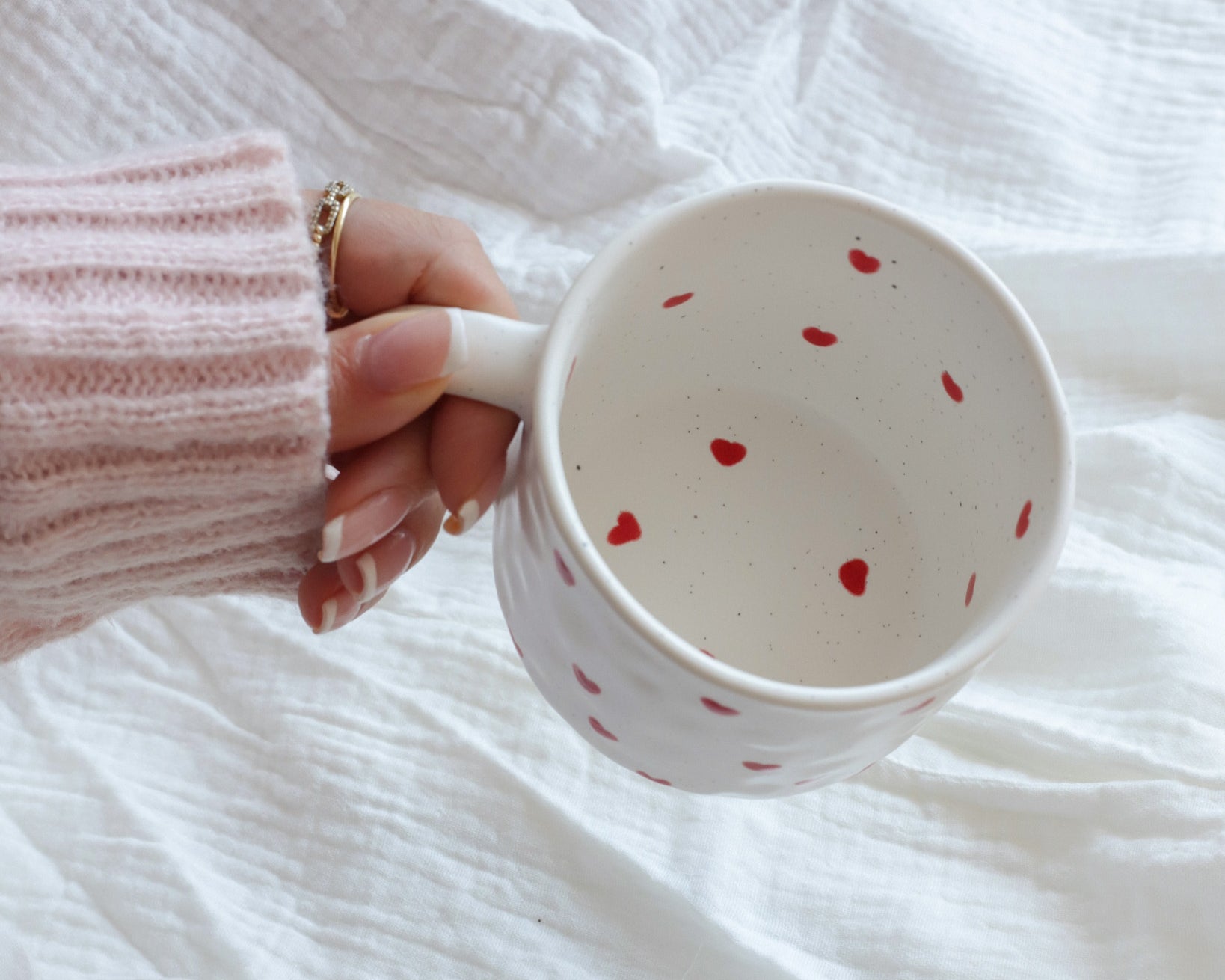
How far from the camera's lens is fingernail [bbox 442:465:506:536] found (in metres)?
0.43

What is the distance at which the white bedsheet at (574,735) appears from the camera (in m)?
0.57

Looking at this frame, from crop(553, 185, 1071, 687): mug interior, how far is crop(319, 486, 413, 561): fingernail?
0.08 metres

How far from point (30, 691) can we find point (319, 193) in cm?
34

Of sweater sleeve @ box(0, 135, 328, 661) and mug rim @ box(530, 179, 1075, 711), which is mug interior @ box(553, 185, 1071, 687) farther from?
sweater sleeve @ box(0, 135, 328, 661)

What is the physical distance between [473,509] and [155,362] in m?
0.13

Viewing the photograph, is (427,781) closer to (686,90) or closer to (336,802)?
(336,802)

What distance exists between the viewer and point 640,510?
505mm

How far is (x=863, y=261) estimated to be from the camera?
1.40 feet

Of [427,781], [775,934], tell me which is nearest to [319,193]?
[427,781]

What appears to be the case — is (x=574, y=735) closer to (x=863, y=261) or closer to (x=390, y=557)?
(x=390, y=557)

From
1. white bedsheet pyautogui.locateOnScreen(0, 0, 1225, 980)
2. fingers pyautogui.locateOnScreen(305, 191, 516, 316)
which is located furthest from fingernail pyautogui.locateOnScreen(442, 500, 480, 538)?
white bedsheet pyautogui.locateOnScreen(0, 0, 1225, 980)

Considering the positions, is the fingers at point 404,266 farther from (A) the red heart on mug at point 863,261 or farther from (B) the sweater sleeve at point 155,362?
(A) the red heart on mug at point 863,261

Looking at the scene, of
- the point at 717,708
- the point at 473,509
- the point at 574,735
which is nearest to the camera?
the point at 717,708

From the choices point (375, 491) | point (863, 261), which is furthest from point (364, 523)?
point (863, 261)
